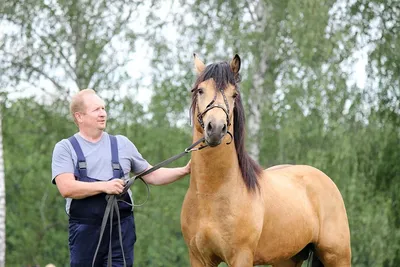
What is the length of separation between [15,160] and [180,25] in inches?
211

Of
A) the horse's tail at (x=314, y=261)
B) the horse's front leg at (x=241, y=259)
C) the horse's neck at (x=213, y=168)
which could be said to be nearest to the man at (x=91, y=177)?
the horse's neck at (x=213, y=168)

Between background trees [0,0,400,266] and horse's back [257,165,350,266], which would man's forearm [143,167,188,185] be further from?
background trees [0,0,400,266]

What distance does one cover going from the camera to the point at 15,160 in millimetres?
19438

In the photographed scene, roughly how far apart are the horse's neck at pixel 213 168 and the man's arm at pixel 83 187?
0.56m

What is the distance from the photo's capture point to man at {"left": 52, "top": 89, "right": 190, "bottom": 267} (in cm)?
568

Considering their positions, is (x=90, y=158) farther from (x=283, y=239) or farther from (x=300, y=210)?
(x=300, y=210)

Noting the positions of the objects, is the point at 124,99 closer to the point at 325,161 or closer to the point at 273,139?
the point at 273,139

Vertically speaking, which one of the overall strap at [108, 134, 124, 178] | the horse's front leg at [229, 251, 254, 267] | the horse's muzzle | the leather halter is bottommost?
the horse's front leg at [229, 251, 254, 267]

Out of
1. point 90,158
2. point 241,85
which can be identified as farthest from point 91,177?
point 241,85

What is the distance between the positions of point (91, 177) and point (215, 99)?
97 cm

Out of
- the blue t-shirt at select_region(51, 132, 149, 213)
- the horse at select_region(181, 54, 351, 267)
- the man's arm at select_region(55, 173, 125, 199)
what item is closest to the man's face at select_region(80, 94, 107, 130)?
the blue t-shirt at select_region(51, 132, 149, 213)

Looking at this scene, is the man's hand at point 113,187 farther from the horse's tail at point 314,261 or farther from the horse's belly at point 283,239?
the horse's tail at point 314,261

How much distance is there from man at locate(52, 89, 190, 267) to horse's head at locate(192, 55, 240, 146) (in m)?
0.62

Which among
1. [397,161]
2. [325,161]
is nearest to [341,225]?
[397,161]
